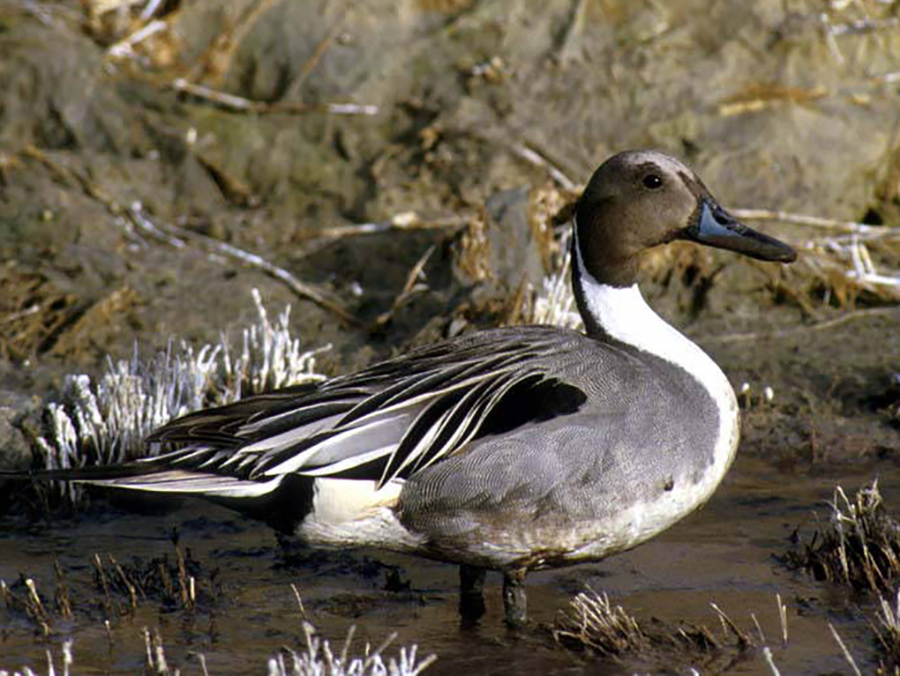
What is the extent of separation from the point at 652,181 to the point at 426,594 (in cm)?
137

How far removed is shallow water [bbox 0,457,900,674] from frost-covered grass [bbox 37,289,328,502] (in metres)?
0.23

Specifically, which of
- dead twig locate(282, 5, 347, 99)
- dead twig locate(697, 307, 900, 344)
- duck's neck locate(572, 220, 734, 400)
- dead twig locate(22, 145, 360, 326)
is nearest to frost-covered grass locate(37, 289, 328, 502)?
dead twig locate(22, 145, 360, 326)

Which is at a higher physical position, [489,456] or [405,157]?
[405,157]

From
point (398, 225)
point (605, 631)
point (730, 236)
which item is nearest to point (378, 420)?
point (605, 631)

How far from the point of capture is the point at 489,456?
3998 mm

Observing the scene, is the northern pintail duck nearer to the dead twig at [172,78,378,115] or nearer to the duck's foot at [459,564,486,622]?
the duck's foot at [459,564,486,622]

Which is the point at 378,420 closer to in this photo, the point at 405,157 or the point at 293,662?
the point at 293,662

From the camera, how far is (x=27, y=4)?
299 inches

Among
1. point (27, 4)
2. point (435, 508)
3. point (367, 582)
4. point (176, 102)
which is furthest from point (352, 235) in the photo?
point (435, 508)

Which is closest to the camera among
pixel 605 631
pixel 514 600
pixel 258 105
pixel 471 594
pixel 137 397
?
pixel 605 631

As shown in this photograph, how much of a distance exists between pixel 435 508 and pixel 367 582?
0.71 metres

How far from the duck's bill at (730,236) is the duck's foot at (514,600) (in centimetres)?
112

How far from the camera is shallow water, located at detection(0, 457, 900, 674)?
4059 mm

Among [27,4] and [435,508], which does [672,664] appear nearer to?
[435,508]
